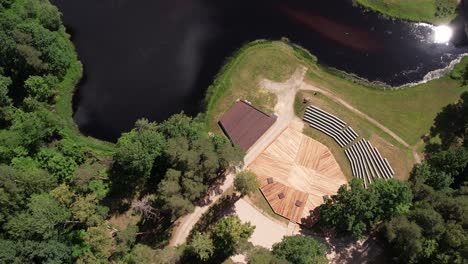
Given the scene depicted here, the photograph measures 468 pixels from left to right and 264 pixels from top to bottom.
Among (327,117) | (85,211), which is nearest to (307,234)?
(327,117)

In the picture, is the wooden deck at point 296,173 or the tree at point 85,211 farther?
the wooden deck at point 296,173

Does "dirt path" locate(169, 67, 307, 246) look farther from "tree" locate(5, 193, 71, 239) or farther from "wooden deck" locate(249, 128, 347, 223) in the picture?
"tree" locate(5, 193, 71, 239)

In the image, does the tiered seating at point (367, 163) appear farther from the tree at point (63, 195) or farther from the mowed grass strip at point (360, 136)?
the tree at point (63, 195)

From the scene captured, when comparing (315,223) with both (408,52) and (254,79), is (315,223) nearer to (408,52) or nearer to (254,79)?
(254,79)

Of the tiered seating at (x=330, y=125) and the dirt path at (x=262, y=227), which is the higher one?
the tiered seating at (x=330, y=125)

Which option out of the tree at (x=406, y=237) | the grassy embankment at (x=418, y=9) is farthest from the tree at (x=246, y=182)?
the grassy embankment at (x=418, y=9)

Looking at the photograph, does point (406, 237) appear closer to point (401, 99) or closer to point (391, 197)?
point (391, 197)

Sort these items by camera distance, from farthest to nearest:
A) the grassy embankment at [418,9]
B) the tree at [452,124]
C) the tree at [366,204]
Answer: the grassy embankment at [418,9]
the tree at [452,124]
the tree at [366,204]
